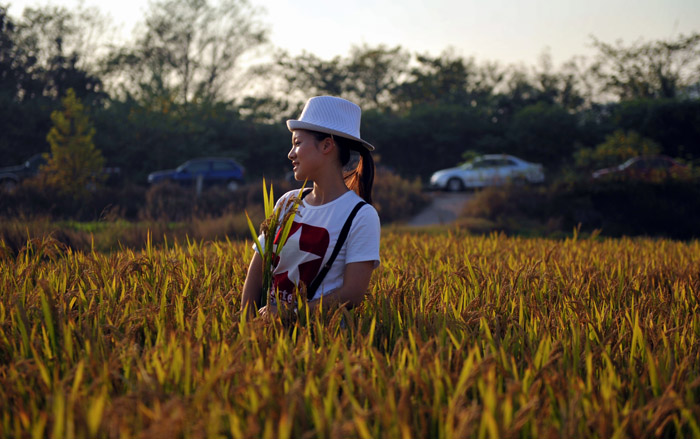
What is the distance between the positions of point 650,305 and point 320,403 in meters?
2.47

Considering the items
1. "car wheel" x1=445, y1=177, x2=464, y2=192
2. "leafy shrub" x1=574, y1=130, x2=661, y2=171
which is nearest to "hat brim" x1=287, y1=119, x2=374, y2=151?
"car wheel" x1=445, y1=177, x2=464, y2=192

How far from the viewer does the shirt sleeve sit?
9.37 ft

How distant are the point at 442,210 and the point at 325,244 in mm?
16201

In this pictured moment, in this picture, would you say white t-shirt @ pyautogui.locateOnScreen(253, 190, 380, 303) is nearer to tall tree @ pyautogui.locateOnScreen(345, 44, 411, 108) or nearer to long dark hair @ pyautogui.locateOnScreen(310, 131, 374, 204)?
long dark hair @ pyautogui.locateOnScreen(310, 131, 374, 204)

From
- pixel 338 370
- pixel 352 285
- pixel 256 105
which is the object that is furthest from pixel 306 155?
pixel 256 105

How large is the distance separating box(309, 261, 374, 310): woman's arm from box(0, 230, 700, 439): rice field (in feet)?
0.37

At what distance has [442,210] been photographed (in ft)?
61.8

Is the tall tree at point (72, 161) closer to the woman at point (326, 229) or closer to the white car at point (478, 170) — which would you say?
the white car at point (478, 170)

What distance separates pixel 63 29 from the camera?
32688mm

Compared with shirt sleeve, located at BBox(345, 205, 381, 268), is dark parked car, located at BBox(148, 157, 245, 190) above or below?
above

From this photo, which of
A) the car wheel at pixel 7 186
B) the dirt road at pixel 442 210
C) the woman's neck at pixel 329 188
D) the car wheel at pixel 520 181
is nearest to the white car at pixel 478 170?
the dirt road at pixel 442 210

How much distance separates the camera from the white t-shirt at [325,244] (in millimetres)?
2893

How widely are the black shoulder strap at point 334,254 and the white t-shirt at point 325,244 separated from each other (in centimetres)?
A: 2

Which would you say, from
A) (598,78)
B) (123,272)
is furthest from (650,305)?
(598,78)
